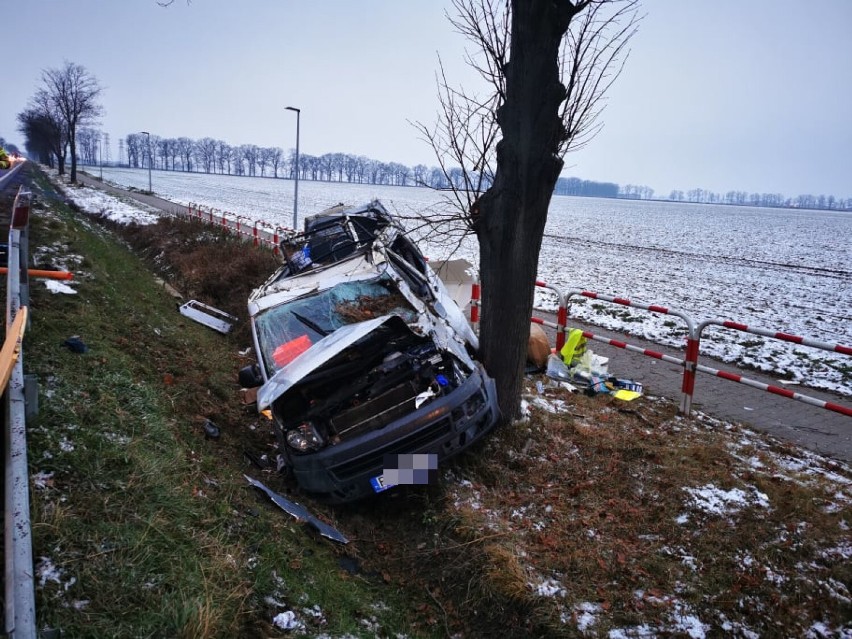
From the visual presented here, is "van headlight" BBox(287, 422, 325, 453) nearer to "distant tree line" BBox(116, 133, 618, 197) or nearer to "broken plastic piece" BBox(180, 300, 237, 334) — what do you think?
"broken plastic piece" BBox(180, 300, 237, 334)

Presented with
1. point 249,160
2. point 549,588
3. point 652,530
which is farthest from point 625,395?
point 249,160

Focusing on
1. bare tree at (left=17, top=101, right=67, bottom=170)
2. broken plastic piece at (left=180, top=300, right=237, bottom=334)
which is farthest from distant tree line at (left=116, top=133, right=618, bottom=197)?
broken plastic piece at (left=180, top=300, right=237, bottom=334)

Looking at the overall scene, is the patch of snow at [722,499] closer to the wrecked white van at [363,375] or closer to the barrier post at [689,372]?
the wrecked white van at [363,375]

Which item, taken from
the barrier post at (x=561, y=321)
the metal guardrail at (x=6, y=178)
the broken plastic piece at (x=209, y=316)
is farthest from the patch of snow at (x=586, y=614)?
the metal guardrail at (x=6, y=178)

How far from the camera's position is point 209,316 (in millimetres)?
10289

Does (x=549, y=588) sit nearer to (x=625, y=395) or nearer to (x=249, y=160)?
(x=625, y=395)

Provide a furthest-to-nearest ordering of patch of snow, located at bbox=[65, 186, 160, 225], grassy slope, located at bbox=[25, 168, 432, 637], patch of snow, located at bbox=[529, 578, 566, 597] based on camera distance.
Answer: patch of snow, located at bbox=[65, 186, 160, 225] → patch of snow, located at bbox=[529, 578, 566, 597] → grassy slope, located at bbox=[25, 168, 432, 637]

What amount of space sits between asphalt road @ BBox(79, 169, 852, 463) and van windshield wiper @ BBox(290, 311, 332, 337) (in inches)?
179

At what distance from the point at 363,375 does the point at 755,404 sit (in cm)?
511

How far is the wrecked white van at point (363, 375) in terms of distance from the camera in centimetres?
449

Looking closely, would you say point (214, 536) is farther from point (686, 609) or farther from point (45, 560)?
point (686, 609)

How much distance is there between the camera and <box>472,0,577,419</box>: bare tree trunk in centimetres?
483

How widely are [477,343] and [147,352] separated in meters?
4.04

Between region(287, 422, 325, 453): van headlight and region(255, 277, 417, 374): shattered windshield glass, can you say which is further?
region(255, 277, 417, 374): shattered windshield glass
